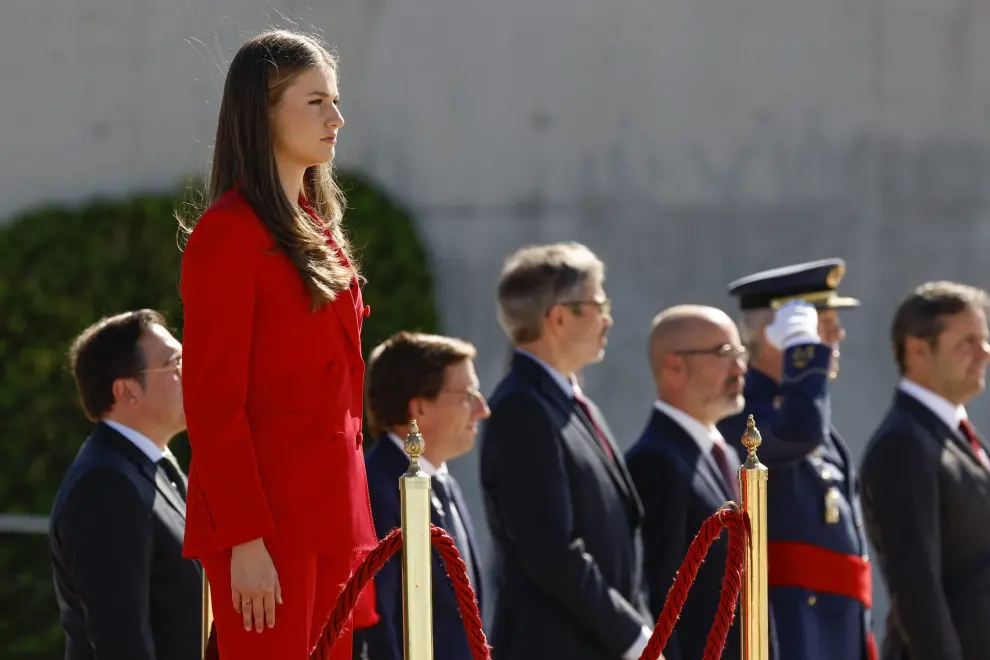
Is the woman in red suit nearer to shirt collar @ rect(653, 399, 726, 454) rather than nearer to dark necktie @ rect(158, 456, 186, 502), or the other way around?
dark necktie @ rect(158, 456, 186, 502)

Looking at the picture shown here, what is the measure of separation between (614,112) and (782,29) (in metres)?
0.99

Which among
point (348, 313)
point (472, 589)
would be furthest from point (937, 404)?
point (348, 313)

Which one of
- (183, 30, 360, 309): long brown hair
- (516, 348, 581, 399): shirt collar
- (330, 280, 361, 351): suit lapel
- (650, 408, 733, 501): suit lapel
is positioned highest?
(183, 30, 360, 309): long brown hair

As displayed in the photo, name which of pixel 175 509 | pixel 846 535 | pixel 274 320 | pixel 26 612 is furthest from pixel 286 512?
pixel 26 612

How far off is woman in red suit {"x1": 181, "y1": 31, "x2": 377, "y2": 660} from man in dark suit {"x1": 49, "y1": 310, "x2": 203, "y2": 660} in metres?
1.00

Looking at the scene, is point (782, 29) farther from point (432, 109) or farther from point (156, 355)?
point (156, 355)

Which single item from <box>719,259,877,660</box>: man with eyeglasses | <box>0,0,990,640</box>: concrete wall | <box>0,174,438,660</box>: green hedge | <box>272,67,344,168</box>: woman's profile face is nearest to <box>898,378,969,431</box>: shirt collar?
<box>719,259,877,660</box>: man with eyeglasses

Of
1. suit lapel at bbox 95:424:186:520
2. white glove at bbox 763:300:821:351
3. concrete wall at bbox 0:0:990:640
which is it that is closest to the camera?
suit lapel at bbox 95:424:186:520

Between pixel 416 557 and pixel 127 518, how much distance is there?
1317 mm

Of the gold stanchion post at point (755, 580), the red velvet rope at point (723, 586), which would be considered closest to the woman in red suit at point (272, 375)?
the red velvet rope at point (723, 586)

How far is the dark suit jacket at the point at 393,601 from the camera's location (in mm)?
4645

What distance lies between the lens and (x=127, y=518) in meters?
4.34

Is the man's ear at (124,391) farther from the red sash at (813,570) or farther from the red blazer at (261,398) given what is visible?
the red sash at (813,570)

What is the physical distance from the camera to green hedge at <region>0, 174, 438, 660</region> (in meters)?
7.66
